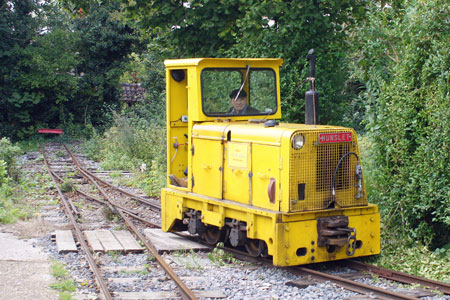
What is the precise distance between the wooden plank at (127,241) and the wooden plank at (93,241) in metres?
0.34

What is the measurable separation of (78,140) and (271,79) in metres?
22.0

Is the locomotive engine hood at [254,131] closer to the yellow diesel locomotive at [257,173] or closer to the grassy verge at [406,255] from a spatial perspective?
the yellow diesel locomotive at [257,173]

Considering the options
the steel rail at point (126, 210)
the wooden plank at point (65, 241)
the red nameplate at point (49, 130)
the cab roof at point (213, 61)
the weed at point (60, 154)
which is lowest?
the wooden plank at point (65, 241)

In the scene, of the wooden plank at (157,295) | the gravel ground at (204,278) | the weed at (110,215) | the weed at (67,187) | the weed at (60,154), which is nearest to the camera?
the wooden plank at (157,295)

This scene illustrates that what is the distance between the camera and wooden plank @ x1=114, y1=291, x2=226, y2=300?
6629 millimetres

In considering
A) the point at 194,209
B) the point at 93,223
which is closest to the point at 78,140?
the point at 93,223

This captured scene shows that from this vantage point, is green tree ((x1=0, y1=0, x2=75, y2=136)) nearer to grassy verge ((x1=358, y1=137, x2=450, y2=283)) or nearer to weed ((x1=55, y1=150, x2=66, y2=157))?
weed ((x1=55, y1=150, x2=66, y2=157))

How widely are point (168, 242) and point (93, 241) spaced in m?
1.21

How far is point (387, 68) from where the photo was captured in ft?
Result: 30.0

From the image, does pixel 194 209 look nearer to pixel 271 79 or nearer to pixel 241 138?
pixel 241 138

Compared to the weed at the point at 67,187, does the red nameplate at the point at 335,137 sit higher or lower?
higher

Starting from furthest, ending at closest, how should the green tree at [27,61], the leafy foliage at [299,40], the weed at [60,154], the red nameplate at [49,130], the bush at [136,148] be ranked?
1. the red nameplate at [49,130]
2. the green tree at [27,61]
3. the weed at [60,154]
4. the bush at [136,148]
5. the leafy foliage at [299,40]

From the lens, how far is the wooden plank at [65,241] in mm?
8836

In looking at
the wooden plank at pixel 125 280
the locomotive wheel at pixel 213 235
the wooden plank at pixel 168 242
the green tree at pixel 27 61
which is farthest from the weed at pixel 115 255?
the green tree at pixel 27 61
